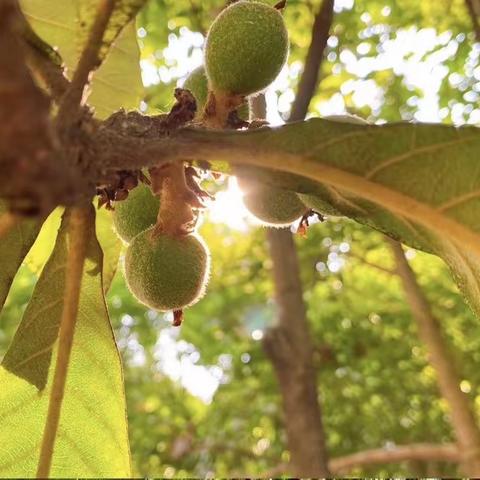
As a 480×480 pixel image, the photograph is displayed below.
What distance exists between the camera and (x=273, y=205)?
5.04 ft

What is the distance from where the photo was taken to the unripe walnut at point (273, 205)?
1520 millimetres

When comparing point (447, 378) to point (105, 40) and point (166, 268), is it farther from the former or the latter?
point (105, 40)

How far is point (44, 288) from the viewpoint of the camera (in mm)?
1517

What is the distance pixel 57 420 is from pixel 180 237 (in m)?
0.42

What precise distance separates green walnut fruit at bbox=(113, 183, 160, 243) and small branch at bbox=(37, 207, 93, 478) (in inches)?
7.7

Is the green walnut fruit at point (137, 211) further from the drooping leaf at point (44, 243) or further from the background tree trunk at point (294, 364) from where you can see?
the background tree trunk at point (294, 364)

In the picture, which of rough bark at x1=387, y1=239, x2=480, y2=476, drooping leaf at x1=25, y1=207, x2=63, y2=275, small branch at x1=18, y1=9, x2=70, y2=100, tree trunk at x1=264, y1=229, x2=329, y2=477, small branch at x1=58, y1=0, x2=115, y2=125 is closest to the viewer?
small branch at x1=58, y1=0, x2=115, y2=125

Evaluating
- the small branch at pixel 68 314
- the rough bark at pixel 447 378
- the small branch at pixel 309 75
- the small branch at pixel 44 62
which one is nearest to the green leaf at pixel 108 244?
the small branch at pixel 68 314

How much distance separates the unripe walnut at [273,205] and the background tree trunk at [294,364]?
2.59 m

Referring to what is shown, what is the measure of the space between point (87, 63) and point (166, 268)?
0.43 meters

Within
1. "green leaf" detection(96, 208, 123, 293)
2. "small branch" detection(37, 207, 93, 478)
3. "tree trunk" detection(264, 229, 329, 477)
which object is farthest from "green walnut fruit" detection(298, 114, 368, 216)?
"tree trunk" detection(264, 229, 329, 477)

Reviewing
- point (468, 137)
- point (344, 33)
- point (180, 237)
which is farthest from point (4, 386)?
point (344, 33)

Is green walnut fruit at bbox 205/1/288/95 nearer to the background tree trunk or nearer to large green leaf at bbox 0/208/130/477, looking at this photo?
large green leaf at bbox 0/208/130/477

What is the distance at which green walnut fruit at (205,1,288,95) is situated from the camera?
142 centimetres
